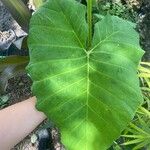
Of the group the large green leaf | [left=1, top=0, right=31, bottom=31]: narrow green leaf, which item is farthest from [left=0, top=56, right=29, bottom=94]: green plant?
the large green leaf

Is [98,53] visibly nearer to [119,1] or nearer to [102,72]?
[102,72]

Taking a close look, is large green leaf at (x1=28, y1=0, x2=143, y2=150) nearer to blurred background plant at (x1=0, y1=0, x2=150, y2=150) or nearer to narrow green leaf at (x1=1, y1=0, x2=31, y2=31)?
blurred background plant at (x1=0, y1=0, x2=150, y2=150)

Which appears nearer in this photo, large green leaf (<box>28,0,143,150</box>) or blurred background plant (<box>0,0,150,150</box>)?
large green leaf (<box>28,0,143,150</box>)

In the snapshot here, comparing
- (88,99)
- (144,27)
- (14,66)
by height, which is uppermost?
(88,99)

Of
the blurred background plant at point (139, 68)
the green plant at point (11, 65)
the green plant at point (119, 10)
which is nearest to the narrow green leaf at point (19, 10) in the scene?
the blurred background plant at point (139, 68)

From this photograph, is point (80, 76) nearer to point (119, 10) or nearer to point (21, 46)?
point (21, 46)

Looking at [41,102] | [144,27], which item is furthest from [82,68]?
[144,27]

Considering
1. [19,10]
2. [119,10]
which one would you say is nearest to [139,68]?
[19,10]

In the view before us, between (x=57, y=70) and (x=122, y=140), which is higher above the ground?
(x=57, y=70)

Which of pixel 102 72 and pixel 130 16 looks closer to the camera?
pixel 102 72
